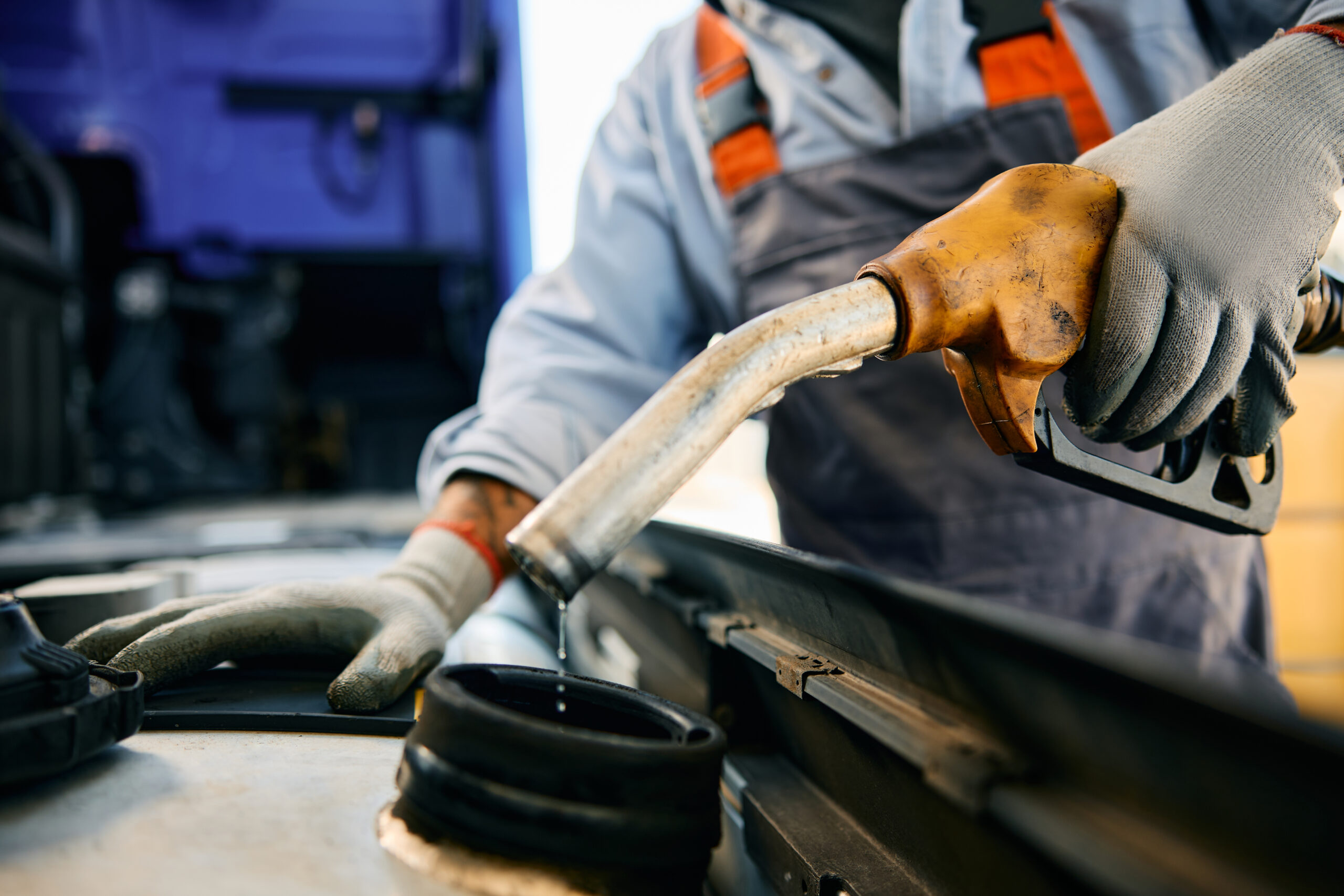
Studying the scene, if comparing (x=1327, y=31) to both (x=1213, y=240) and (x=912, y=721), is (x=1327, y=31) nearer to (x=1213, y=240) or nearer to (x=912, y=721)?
(x=1213, y=240)

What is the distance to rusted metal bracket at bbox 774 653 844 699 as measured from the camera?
0.50 m

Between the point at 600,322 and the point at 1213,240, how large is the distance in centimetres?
74

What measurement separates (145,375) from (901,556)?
2.96m

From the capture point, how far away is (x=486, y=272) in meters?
3.29

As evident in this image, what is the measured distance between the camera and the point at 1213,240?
55 cm

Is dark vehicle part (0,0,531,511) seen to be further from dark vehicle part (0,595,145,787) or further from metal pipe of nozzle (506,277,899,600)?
metal pipe of nozzle (506,277,899,600)

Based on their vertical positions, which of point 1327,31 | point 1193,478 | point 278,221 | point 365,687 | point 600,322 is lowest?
point 365,687

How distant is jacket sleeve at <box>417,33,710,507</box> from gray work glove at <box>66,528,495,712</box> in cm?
30

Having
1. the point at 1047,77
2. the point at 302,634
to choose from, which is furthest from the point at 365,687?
the point at 1047,77

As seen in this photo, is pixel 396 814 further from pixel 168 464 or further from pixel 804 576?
pixel 168 464

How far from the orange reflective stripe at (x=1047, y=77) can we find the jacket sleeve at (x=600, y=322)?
44 cm

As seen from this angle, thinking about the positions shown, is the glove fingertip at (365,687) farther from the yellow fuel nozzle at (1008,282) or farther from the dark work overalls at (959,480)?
the dark work overalls at (959,480)

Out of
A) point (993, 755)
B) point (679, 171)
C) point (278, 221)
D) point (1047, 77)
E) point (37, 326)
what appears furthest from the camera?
point (278, 221)

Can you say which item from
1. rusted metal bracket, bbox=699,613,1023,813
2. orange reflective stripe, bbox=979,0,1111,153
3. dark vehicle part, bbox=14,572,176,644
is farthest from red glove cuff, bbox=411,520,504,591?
orange reflective stripe, bbox=979,0,1111,153
